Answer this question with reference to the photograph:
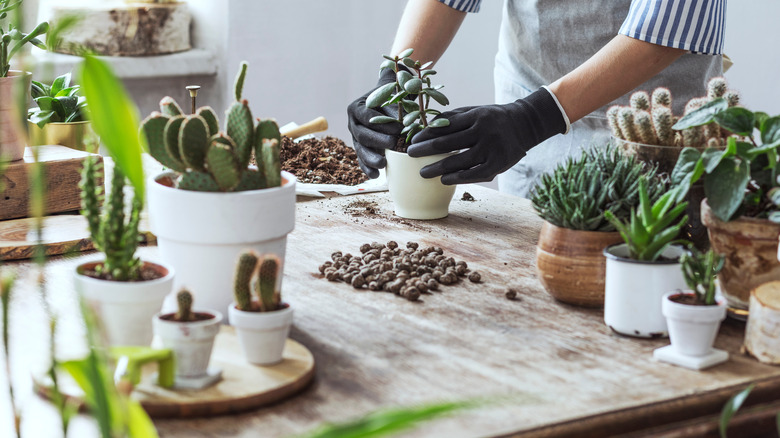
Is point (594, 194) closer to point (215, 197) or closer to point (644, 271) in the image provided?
point (644, 271)

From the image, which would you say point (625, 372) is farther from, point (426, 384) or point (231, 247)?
point (231, 247)

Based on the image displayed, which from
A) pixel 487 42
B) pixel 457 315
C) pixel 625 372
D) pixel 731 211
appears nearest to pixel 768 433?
pixel 625 372

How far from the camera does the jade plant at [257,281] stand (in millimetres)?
835

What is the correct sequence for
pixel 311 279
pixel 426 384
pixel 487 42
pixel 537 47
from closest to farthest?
pixel 426 384, pixel 311 279, pixel 537 47, pixel 487 42

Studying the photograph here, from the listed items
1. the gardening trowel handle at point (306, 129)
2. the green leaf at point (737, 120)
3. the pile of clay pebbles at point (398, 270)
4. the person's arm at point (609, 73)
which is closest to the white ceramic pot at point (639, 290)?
the green leaf at point (737, 120)

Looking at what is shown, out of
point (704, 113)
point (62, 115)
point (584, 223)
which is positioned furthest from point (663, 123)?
point (62, 115)

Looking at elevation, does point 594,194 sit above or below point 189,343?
above

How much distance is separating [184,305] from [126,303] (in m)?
0.07

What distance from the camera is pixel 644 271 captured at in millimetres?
990

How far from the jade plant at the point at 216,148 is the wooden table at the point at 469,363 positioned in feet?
0.64

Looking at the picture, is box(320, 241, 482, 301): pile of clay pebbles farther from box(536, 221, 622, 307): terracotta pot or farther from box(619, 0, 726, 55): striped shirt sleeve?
box(619, 0, 726, 55): striped shirt sleeve

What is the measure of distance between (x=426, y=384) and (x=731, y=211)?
0.42 m

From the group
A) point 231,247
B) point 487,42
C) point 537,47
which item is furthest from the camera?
point 487,42

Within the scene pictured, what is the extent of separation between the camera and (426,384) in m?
0.88
